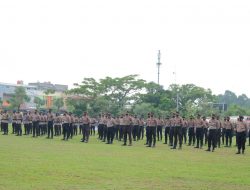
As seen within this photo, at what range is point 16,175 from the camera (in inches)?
571

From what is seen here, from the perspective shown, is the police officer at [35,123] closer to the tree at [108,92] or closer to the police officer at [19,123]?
the police officer at [19,123]

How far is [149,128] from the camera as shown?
3173cm

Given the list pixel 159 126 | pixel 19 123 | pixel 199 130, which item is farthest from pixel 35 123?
pixel 199 130

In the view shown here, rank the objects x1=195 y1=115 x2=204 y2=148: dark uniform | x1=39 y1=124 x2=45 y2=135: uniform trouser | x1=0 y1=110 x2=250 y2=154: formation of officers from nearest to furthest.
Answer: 1. x1=0 y1=110 x2=250 y2=154: formation of officers
2. x1=195 y1=115 x2=204 y2=148: dark uniform
3. x1=39 y1=124 x2=45 y2=135: uniform trouser

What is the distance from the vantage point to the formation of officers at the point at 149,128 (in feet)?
97.2

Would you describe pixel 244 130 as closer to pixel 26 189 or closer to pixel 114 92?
pixel 26 189

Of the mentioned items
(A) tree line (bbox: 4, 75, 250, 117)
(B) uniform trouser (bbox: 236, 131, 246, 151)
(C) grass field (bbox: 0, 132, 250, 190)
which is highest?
(A) tree line (bbox: 4, 75, 250, 117)

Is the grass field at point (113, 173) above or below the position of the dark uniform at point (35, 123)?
below

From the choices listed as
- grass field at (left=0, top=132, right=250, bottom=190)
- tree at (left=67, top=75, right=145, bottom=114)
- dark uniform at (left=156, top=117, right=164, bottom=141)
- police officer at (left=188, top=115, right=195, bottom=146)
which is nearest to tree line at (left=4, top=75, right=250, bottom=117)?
tree at (left=67, top=75, right=145, bottom=114)

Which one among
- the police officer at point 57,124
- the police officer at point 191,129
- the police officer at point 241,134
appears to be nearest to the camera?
the police officer at point 241,134

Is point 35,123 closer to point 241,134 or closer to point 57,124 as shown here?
→ point 57,124

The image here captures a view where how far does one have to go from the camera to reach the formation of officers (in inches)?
1167

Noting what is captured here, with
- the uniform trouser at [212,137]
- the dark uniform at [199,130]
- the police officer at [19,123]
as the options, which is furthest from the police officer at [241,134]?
the police officer at [19,123]

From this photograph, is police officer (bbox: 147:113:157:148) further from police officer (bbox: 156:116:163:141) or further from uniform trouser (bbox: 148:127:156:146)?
police officer (bbox: 156:116:163:141)
